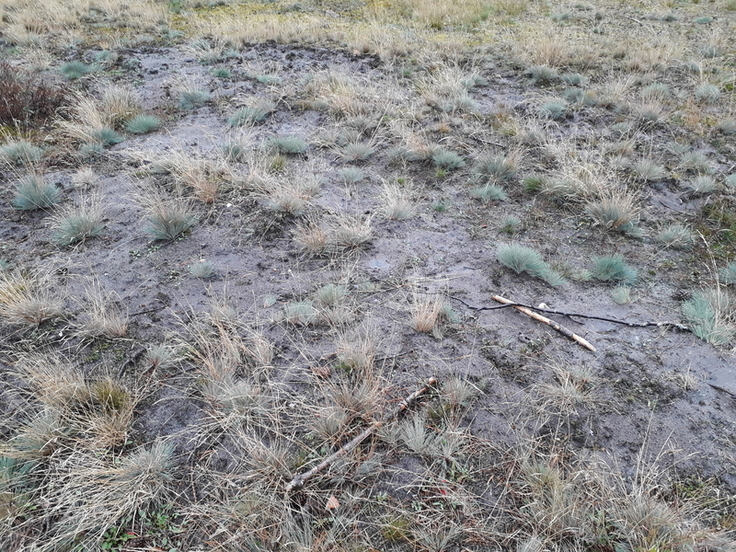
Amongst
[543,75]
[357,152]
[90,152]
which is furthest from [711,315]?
[90,152]

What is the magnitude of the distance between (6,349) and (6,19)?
14.7 meters

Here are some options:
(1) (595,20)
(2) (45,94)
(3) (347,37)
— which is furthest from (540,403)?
(1) (595,20)

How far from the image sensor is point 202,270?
417 cm

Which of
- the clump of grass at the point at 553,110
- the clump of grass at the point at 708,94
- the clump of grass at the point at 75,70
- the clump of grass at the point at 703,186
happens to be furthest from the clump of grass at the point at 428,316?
the clump of grass at the point at 75,70

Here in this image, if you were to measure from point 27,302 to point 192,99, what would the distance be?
5595 mm

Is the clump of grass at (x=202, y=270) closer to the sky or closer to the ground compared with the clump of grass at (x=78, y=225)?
closer to the ground

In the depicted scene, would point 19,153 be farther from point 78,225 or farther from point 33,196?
point 78,225

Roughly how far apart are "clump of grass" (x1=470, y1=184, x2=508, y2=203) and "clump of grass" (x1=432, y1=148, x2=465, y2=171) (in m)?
0.68

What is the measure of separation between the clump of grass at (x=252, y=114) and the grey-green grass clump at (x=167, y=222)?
2744mm

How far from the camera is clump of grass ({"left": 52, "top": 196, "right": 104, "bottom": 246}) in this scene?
4602 millimetres

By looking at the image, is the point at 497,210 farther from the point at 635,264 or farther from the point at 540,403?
the point at 540,403

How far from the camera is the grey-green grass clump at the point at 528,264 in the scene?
4.22 metres

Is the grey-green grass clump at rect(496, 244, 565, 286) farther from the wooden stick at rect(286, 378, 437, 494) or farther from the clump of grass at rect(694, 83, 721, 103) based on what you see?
the clump of grass at rect(694, 83, 721, 103)

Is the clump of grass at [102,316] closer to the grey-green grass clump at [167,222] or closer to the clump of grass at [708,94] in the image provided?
the grey-green grass clump at [167,222]
